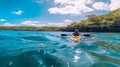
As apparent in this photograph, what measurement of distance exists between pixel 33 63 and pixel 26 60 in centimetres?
72

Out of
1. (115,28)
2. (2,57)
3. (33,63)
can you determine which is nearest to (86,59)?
(33,63)

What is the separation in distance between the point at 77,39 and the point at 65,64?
66.7 ft

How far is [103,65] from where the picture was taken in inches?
629

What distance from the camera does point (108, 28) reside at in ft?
561

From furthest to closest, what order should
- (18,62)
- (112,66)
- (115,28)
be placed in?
(115,28) < (112,66) < (18,62)

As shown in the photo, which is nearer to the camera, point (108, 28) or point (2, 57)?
point (2, 57)

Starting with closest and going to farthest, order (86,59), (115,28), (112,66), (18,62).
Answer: (18,62)
(112,66)
(86,59)
(115,28)

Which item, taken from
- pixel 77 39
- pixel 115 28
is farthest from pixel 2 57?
pixel 115 28

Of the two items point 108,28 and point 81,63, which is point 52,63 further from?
point 108,28

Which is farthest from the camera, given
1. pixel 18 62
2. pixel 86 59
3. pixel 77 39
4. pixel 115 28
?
pixel 115 28

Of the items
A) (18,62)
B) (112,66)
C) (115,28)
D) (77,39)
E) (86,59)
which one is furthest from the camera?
(115,28)

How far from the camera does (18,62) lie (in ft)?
49.3

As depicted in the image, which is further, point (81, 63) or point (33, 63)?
point (81, 63)

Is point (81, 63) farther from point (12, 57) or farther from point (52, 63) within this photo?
point (12, 57)
